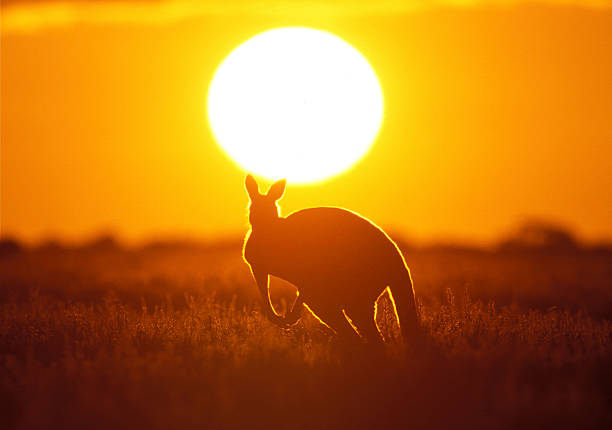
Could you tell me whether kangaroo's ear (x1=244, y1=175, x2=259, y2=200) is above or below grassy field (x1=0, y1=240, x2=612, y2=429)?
above

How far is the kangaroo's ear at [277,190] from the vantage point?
895cm

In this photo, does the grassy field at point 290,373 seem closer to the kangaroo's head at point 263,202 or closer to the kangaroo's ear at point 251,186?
the kangaroo's head at point 263,202

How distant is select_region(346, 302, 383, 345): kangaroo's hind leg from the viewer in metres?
8.36

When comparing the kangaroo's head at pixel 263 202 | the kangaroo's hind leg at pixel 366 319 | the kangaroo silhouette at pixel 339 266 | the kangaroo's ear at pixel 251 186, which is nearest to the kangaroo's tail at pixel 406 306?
the kangaroo silhouette at pixel 339 266

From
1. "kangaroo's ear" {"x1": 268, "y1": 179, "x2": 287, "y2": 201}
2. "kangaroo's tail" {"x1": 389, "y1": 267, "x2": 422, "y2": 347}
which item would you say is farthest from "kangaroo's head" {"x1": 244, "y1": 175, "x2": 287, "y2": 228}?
"kangaroo's tail" {"x1": 389, "y1": 267, "x2": 422, "y2": 347}

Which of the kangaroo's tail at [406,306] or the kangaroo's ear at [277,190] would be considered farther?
the kangaroo's ear at [277,190]

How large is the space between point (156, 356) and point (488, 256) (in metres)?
22.6

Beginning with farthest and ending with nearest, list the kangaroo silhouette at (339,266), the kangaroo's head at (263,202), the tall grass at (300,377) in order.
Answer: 1. the kangaroo's head at (263,202)
2. the kangaroo silhouette at (339,266)
3. the tall grass at (300,377)

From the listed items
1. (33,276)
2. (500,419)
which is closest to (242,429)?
(500,419)

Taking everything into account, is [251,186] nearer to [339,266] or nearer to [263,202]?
[263,202]

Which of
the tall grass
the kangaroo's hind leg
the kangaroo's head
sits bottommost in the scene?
the tall grass

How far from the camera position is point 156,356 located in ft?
27.0

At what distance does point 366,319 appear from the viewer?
838 centimetres

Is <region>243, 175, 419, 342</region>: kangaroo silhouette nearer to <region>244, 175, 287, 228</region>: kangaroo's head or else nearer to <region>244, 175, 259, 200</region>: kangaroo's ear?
<region>244, 175, 287, 228</region>: kangaroo's head
